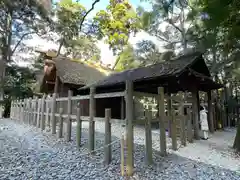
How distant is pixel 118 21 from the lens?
22078 mm

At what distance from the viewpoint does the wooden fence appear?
3.51 metres

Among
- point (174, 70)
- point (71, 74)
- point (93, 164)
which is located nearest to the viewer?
point (93, 164)

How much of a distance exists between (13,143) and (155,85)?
640 cm

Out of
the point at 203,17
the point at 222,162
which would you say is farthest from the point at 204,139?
the point at 203,17

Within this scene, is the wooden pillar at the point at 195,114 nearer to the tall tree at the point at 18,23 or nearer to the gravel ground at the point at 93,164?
the gravel ground at the point at 93,164

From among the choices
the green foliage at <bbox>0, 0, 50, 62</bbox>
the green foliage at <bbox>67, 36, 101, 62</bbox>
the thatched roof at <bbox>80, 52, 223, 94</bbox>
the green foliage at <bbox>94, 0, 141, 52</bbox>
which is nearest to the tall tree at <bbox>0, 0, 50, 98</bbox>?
the green foliage at <bbox>0, 0, 50, 62</bbox>

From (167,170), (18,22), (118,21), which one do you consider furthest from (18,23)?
(167,170)

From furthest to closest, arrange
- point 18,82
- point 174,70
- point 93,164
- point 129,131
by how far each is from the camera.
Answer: point 18,82 → point 174,70 → point 93,164 → point 129,131

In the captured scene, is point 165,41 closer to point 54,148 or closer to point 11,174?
point 54,148

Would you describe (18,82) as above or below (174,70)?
above

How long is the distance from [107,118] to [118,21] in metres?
20.5

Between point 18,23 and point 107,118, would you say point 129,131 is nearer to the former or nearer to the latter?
point 107,118

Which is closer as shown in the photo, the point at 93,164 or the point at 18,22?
the point at 93,164

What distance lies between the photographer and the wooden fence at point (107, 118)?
3514mm
